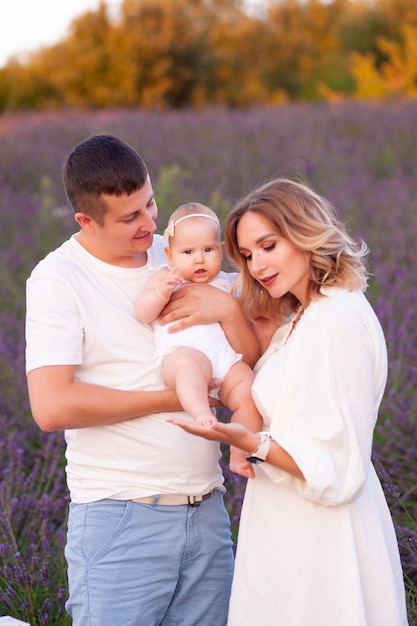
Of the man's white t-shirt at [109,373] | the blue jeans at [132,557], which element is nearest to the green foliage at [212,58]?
the man's white t-shirt at [109,373]

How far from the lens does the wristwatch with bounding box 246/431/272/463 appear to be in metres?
1.95

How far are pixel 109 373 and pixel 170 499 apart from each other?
14.1 inches

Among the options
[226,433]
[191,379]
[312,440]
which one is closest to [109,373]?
[191,379]

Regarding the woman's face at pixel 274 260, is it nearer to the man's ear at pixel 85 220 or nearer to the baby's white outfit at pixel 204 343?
the baby's white outfit at pixel 204 343

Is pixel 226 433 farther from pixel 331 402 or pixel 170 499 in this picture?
pixel 170 499

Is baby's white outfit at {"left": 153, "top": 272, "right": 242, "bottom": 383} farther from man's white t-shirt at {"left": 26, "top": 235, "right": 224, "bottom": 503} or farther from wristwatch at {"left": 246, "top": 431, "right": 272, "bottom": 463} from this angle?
wristwatch at {"left": 246, "top": 431, "right": 272, "bottom": 463}

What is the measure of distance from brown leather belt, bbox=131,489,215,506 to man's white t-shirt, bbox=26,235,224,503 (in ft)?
0.05

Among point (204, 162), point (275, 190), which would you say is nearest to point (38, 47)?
point (204, 162)

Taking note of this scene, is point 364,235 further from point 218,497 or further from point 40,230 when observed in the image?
point 218,497

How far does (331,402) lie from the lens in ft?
6.46

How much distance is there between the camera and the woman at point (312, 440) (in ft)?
6.48

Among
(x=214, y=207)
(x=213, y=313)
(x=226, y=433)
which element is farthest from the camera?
(x=214, y=207)

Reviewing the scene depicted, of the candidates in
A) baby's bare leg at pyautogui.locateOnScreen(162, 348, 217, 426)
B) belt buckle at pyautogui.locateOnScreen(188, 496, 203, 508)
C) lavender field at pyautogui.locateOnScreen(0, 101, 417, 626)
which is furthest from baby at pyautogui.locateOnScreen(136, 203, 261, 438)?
lavender field at pyautogui.locateOnScreen(0, 101, 417, 626)

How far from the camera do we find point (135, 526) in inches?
85.3
